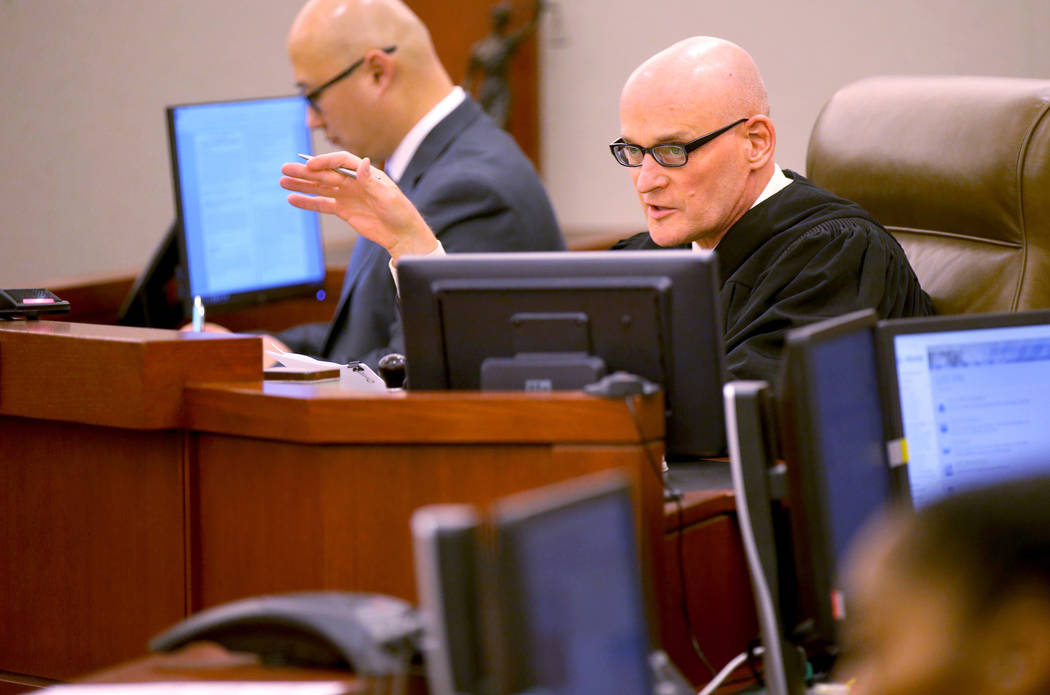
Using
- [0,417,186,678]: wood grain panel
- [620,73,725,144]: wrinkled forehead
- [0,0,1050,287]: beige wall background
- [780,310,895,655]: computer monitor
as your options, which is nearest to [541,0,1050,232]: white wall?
[0,0,1050,287]: beige wall background

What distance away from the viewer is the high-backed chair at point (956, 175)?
2.67 metres

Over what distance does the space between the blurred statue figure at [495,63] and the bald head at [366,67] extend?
6.56 ft

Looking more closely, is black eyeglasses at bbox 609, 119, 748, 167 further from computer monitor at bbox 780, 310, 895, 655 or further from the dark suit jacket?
computer monitor at bbox 780, 310, 895, 655

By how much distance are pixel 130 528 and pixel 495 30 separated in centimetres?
411

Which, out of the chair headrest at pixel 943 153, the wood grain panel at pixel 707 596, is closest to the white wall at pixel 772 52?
the chair headrest at pixel 943 153

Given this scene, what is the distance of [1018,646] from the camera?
0.92 metres

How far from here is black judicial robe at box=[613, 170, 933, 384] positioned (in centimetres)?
249

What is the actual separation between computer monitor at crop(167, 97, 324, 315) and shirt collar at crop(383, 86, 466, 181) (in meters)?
0.25

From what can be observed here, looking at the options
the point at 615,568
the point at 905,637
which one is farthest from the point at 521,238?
the point at 905,637

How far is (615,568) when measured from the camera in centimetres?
113

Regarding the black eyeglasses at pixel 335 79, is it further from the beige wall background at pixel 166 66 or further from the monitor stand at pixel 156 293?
the beige wall background at pixel 166 66

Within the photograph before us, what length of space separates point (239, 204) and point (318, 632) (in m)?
2.49

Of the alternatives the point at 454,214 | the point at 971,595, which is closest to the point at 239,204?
the point at 454,214

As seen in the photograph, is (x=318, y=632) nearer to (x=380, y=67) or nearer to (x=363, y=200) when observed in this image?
(x=363, y=200)
